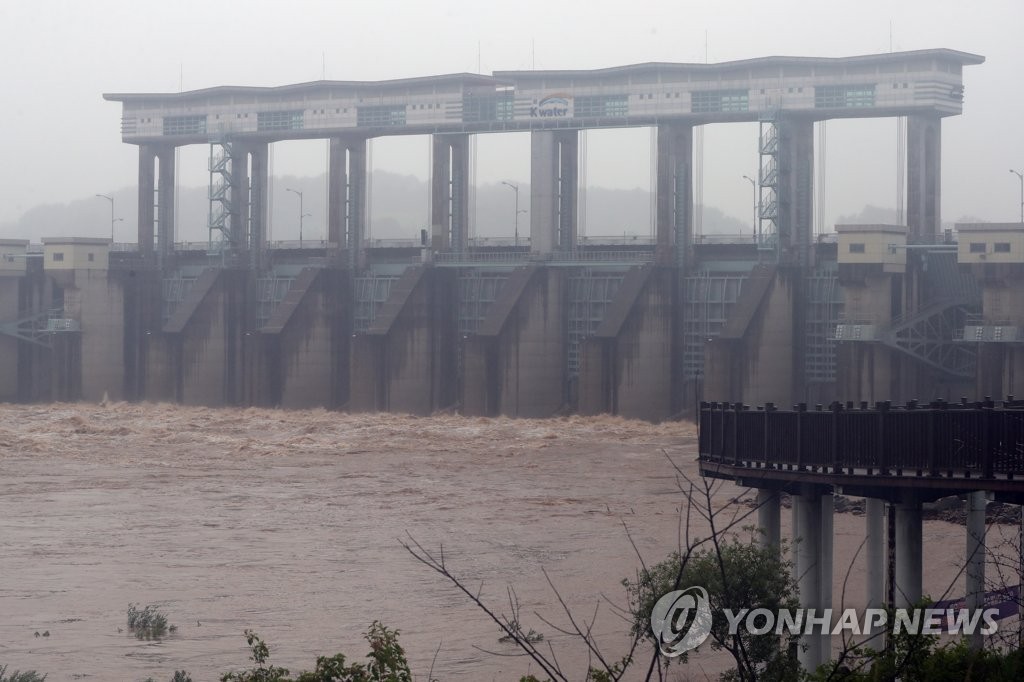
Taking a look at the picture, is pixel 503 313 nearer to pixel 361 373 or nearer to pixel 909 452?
pixel 361 373

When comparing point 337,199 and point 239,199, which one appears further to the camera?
point 239,199

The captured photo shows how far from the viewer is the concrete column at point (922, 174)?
50.7m

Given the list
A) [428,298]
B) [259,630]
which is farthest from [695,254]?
[259,630]

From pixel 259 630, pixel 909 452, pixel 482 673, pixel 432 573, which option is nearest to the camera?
pixel 909 452

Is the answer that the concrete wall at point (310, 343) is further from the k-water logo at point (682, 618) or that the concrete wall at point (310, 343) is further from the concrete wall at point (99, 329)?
the k-water logo at point (682, 618)

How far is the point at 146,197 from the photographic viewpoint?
211 ft

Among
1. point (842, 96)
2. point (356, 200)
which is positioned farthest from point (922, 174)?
point (356, 200)

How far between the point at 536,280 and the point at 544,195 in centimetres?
365

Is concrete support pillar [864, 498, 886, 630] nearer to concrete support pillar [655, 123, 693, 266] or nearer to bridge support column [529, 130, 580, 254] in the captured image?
concrete support pillar [655, 123, 693, 266]

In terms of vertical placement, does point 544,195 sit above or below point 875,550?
above

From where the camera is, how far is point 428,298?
55.6m

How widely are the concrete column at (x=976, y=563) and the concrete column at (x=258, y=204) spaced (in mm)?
51532

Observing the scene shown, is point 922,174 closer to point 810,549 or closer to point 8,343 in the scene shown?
point 810,549

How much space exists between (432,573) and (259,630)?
206 inches
